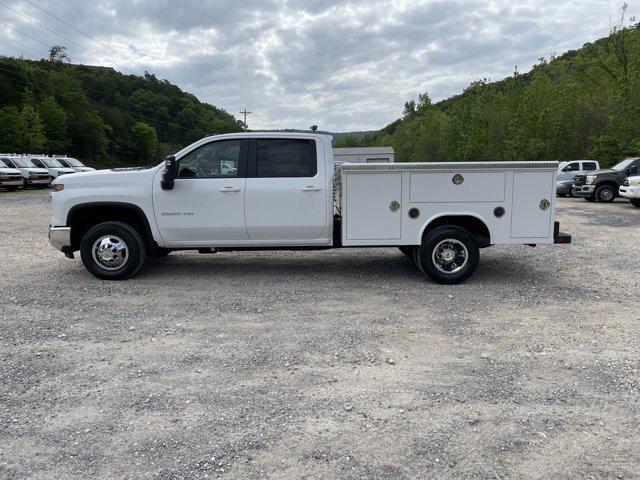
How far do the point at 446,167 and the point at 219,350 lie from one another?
383 centimetres

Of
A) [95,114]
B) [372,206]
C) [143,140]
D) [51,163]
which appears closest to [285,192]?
[372,206]

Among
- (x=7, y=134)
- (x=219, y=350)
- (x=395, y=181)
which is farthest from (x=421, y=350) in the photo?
(x=7, y=134)

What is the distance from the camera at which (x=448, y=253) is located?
6938 millimetres

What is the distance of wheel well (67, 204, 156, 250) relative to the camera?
6973 millimetres

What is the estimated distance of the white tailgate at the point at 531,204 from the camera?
674 centimetres

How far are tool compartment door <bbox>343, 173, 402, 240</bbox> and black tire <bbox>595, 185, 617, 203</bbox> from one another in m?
17.1

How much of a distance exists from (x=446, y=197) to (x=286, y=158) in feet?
7.31

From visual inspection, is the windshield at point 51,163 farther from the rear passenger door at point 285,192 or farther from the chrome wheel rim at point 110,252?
the rear passenger door at point 285,192

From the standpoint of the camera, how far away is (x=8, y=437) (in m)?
3.24

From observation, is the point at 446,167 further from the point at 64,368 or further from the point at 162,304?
the point at 64,368

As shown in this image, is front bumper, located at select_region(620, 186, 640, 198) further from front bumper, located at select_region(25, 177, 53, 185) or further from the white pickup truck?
front bumper, located at select_region(25, 177, 53, 185)

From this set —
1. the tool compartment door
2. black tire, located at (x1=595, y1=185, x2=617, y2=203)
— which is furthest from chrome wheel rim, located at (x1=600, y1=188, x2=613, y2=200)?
the tool compartment door

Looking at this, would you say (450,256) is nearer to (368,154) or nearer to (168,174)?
(168,174)

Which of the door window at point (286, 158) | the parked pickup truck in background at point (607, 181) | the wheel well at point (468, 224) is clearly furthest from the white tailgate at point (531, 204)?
the parked pickup truck in background at point (607, 181)
